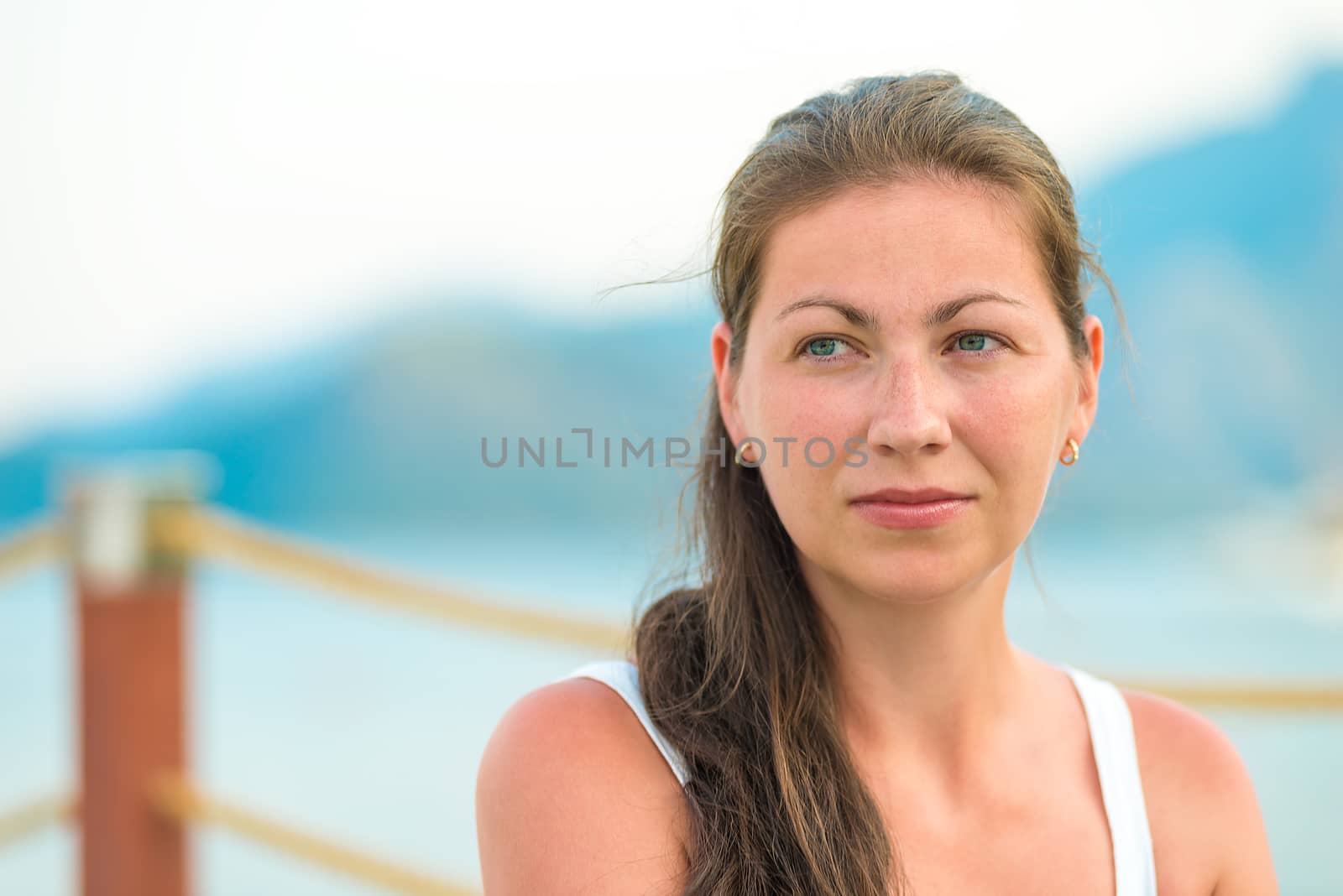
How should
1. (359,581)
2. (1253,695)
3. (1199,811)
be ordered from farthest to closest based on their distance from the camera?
(359,581)
(1253,695)
(1199,811)

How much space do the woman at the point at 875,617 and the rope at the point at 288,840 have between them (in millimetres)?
1106

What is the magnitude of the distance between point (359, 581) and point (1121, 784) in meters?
1.39

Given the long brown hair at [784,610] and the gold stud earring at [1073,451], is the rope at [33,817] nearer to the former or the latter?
the long brown hair at [784,610]

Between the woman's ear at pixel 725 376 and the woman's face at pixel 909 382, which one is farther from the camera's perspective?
the woman's ear at pixel 725 376

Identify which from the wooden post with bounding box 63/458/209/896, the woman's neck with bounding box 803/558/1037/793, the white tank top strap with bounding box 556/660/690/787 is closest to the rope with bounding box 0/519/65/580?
the wooden post with bounding box 63/458/209/896

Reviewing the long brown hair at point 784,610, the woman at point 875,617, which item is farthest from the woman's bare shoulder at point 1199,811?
the long brown hair at point 784,610

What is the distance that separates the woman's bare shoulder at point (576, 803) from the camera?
119 centimetres

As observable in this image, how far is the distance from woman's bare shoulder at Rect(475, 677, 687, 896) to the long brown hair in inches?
1.4

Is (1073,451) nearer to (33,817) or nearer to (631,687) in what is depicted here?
(631,687)

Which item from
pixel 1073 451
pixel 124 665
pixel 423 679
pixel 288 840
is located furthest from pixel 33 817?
pixel 423 679

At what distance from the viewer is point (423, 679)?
42.0 feet

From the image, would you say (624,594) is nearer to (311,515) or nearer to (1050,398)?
(311,515)

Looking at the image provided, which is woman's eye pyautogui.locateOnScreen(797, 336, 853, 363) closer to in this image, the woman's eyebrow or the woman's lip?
the woman's eyebrow

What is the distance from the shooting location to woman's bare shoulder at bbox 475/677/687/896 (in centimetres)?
119
